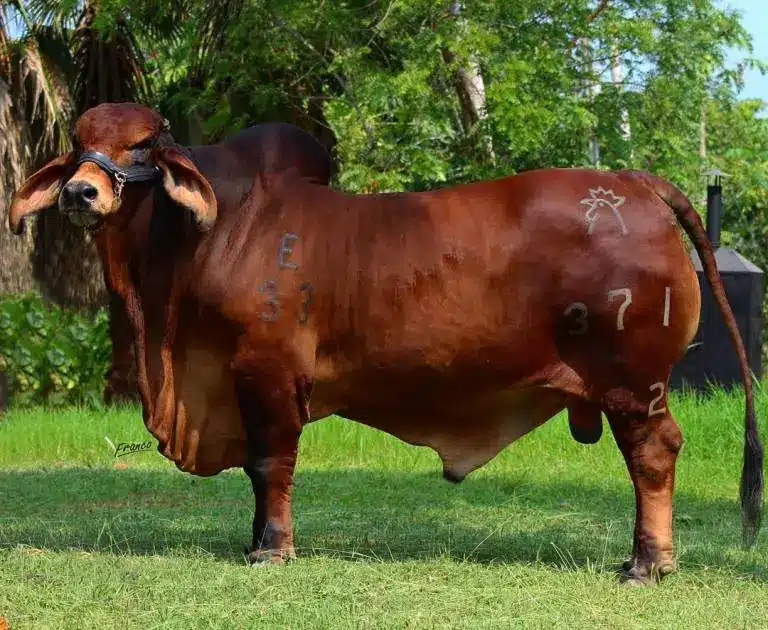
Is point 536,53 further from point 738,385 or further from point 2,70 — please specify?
point 2,70

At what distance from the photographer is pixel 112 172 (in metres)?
4.84

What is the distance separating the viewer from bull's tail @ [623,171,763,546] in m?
4.92

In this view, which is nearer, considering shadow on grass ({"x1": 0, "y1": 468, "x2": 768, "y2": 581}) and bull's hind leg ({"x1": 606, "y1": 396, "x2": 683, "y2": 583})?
bull's hind leg ({"x1": 606, "y1": 396, "x2": 683, "y2": 583})

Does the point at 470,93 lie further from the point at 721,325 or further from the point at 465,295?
the point at 465,295

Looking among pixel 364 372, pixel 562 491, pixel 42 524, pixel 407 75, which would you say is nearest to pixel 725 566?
pixel 364 372

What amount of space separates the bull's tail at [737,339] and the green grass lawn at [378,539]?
230 millimetres

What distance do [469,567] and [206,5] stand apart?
334 inches

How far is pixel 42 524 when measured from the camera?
20.2 ft

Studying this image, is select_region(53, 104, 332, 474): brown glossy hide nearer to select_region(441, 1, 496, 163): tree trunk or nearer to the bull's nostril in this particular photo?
the bull's nostril

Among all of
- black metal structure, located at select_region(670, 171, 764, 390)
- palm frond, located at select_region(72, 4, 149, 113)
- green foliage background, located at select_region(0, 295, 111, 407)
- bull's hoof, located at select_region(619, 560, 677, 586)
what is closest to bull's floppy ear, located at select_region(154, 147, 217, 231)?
bull's hoof, located at select_region(619, 560, 677, 586)

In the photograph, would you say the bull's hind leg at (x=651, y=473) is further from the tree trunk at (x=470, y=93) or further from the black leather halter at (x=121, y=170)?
the tree trunk at (x=470, y=93)

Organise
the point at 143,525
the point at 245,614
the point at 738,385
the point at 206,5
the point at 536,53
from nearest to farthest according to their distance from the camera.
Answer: the point at 245,614 → the point at 143,525 → the point at 738,385 → the point at 536,53 → the point at 206,5

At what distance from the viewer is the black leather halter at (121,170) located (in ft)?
15.9

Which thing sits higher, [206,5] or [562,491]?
[206,5]
